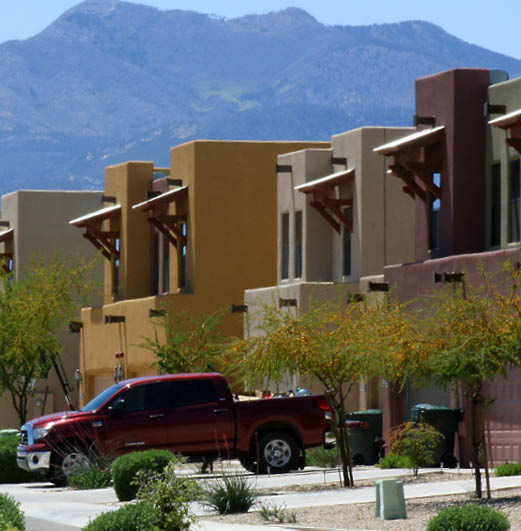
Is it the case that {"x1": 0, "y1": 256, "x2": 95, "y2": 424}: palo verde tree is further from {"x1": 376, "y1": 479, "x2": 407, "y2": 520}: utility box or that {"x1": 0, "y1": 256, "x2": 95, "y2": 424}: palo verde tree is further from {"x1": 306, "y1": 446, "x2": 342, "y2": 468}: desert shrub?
{"x1": 376, "y1": 479, "x2": 407, "y2": 520}: utility box

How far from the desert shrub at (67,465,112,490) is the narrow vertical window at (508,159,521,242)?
9.02 meters

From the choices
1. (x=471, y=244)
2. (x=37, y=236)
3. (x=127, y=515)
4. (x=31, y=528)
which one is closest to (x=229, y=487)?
(x=31, y=528)

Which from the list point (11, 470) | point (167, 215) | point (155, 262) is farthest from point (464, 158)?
point (155, 262)

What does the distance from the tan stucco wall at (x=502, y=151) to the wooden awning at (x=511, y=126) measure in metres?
0.94

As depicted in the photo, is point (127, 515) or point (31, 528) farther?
point (31, 528)

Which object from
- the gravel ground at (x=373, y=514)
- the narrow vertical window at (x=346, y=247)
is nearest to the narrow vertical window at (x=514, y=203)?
the gravel ground at (x=373, y=514)

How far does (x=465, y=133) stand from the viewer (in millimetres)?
30609

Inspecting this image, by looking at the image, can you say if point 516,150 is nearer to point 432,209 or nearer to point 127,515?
point 432,209

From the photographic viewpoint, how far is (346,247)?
38219 millimetres

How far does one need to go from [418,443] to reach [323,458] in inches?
182

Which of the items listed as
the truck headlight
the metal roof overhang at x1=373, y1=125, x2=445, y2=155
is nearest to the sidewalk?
the truck headlight

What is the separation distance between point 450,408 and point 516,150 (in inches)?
203

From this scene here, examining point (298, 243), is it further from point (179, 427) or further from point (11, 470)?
point (179, 427)

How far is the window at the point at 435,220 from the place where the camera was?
31625 mm
